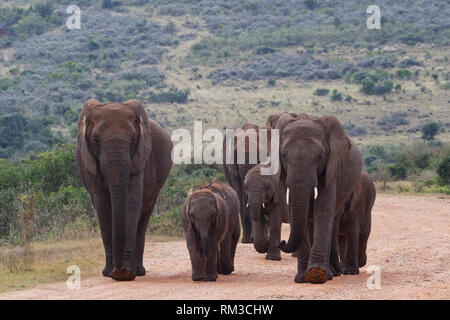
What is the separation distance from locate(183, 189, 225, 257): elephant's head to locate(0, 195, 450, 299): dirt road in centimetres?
66

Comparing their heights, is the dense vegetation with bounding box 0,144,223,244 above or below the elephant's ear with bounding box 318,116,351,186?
below

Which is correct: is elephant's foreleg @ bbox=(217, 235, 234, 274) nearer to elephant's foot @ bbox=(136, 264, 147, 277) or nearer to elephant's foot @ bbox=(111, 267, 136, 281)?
elephant's foot @ bbox=(136, 264, 147, 277)

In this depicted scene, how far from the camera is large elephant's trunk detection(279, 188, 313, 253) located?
10.8 m

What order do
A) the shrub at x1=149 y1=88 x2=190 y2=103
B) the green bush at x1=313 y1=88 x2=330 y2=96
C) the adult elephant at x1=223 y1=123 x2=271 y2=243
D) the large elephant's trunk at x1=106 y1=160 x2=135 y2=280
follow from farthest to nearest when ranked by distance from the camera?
the green bush at x1=313 y1=88 x2=330 y2=96 → the shrub at x1=149 y1=88 x2=190 y2=103 → the adult elephant at x1=223 y1=123 x2=271 y2=243 → the large elephant's trunk at x1=106 y1=160 x2=135 y2=280

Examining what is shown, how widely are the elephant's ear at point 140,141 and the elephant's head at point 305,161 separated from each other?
6.38ft

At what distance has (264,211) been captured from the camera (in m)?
15.5

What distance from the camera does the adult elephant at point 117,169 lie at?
1171 cm

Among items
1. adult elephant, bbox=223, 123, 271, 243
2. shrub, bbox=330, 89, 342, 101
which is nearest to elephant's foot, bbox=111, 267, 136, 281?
adult elephant, bbox=223, 123, 271, 243

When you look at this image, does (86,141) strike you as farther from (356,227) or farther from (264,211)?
(264,211)

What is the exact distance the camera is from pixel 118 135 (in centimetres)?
1175

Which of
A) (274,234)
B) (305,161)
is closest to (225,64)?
(274,234)

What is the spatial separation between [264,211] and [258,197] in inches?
20.2
